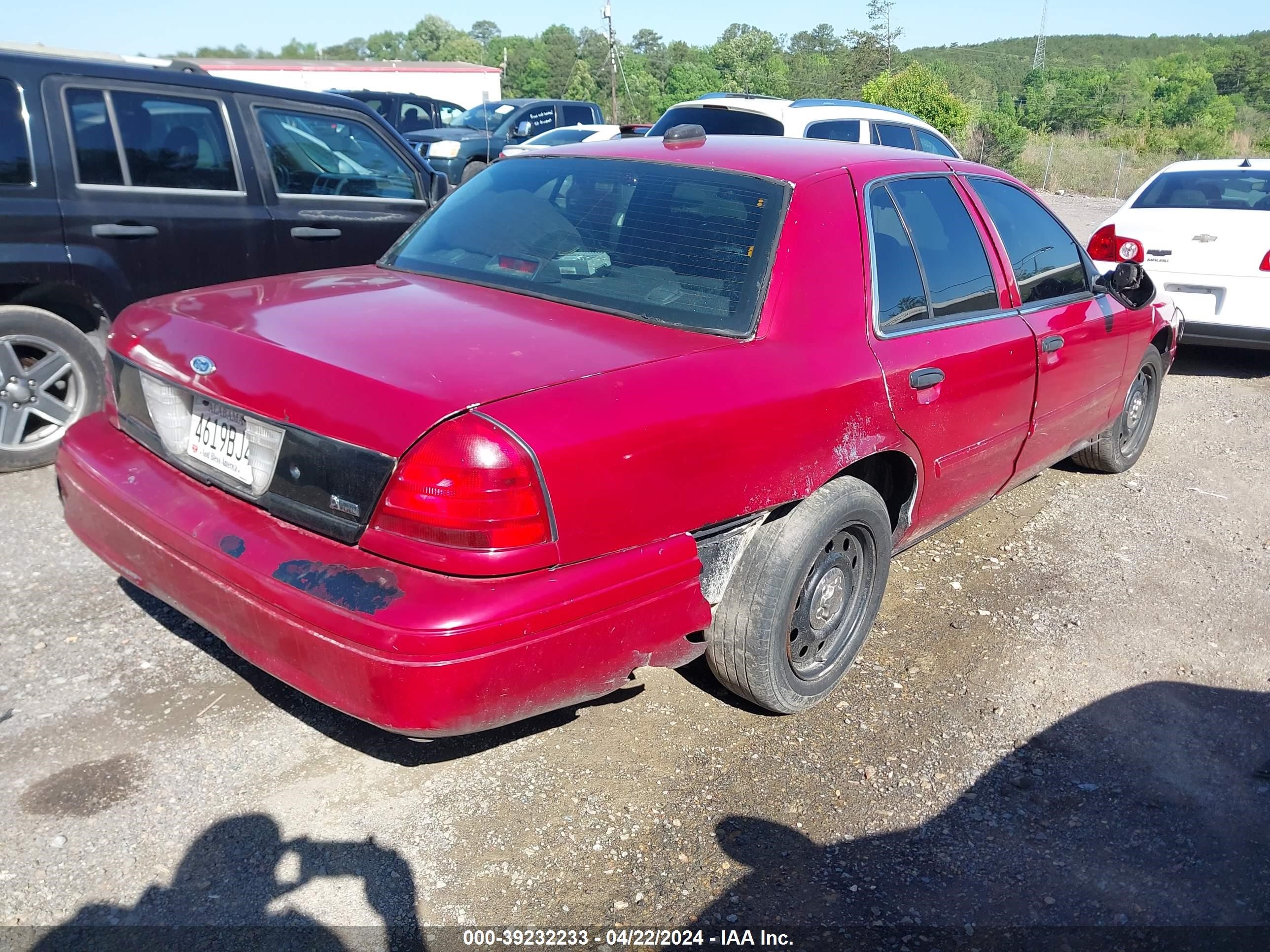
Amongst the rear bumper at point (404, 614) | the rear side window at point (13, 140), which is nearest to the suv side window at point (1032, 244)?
the rear bumper at point (404, 614)

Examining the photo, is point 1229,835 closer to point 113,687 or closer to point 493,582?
point 493,582

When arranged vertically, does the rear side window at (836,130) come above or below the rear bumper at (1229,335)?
above

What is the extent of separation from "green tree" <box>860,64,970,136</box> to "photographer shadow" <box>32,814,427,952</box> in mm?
29112

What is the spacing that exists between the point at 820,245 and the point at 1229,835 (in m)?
1.96

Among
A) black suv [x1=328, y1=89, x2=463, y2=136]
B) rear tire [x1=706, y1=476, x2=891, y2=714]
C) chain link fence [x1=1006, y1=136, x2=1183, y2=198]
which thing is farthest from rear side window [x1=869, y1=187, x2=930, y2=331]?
chain link fence [x1=1006, y1=136, x2=1183, y2=198]

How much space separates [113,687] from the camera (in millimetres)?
3131

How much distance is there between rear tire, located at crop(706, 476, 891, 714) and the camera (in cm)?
285

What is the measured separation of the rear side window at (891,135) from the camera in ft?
32.8

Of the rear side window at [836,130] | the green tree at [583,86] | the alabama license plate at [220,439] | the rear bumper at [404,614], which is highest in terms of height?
the green tree at [583,86]

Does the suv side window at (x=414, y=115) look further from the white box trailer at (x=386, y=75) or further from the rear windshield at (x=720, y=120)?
the white box trailer at (x=386, y=75)

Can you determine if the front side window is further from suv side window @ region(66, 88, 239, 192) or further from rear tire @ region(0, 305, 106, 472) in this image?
rear tire @ region(0, 305, 106, 472)

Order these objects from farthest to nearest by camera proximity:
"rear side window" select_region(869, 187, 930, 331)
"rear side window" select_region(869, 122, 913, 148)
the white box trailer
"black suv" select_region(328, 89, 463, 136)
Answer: the white box trailer → "black suv" select_region(328, 89, 463, 136) → "rear side window" select_region(869, 122, 913, 148) → "rear side window" select_region(869, 187, 930, 331)

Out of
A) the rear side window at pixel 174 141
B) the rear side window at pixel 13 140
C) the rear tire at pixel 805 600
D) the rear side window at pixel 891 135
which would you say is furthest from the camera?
the rear side window at pixel 891 135

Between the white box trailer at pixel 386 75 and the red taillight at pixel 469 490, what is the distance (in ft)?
118
